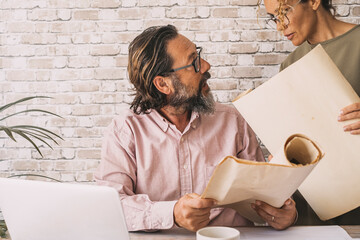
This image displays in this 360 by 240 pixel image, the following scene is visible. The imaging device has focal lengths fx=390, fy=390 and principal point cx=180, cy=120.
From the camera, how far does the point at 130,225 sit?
1.22 metres

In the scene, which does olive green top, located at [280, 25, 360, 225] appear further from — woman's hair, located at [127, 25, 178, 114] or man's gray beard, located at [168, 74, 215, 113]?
woman's hair, located at [127, 25, 178, 114]

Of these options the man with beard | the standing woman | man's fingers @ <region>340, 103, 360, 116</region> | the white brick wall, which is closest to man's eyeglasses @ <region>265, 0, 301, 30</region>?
the standing woman

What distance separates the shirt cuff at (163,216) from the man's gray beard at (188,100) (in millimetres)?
499

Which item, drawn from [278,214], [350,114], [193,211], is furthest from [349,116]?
[193,211]

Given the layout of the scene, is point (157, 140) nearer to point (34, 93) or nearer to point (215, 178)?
point (215, 178)

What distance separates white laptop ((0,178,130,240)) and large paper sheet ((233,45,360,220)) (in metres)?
0.58

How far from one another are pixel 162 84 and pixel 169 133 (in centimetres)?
23

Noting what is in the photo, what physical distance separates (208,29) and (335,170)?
1.32 metres

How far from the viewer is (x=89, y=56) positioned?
7.48 ft

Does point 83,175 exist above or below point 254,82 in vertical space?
below

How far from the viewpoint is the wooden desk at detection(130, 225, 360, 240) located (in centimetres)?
110

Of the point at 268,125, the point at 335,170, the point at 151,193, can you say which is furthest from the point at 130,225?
the point at 335,170

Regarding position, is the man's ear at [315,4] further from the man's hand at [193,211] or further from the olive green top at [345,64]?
the man's hand at [193,211]

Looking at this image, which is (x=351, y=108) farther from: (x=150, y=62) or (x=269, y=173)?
(x=150, y=62)
